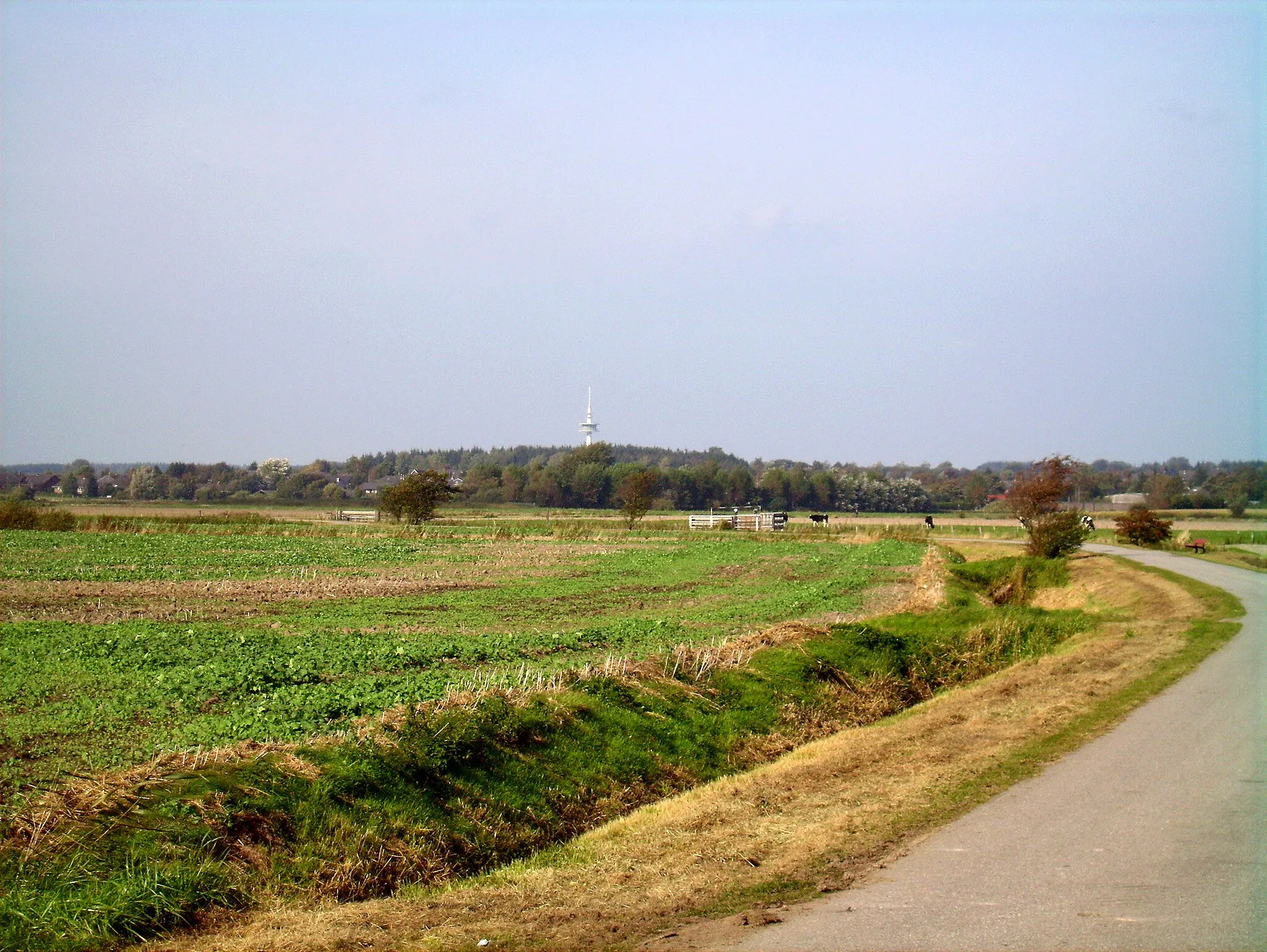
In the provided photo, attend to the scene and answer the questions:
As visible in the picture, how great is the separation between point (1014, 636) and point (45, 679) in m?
20.1

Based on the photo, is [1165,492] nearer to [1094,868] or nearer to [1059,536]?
[1059,536]

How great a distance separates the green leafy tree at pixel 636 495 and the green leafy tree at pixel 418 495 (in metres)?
13.6

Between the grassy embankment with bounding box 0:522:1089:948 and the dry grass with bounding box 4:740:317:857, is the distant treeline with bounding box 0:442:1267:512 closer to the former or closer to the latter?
the grassy embankment with bounding box 0:522:1089:948

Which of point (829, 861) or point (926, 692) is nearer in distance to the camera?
point (829, 861)

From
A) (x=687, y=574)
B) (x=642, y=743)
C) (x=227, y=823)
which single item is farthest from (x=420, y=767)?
(x=687, y=574)

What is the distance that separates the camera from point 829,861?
9.24m

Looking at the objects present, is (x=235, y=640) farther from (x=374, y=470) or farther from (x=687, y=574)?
(x=374, y=470)

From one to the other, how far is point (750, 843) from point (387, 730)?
13.6ft

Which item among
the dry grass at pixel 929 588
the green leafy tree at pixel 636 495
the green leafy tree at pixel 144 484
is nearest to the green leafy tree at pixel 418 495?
the green leafy tree at pixel 636 495

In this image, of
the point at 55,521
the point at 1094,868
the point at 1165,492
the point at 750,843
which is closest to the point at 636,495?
the point at 55,521

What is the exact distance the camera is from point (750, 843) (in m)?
10.0

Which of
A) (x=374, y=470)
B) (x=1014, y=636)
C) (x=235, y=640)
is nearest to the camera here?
(x=235, y=640)

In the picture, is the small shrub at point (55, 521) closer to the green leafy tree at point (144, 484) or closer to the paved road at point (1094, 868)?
the green leafy tree at point (144, 484)

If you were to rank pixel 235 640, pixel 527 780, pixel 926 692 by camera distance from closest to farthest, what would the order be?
pixel 527 780 < pixel 235 640 < pixel 926 692
